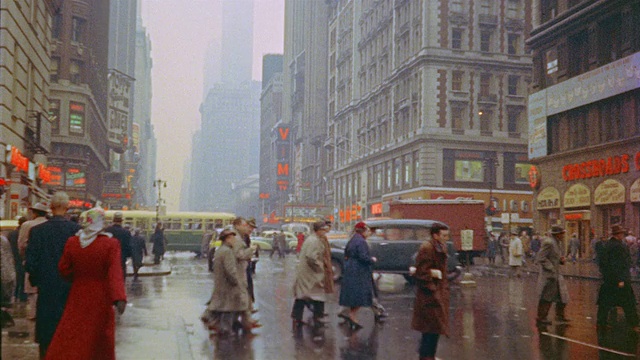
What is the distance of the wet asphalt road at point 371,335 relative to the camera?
10688 millimetres

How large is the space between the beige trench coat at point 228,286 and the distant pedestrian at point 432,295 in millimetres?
3960

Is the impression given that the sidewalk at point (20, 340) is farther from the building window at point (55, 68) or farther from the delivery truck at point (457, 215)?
the building window at point (55, 68)

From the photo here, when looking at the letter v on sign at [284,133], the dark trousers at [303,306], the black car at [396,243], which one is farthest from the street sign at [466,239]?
the letter v on sign at [284,133]

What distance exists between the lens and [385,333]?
13086 mm

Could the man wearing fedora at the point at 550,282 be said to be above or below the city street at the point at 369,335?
above

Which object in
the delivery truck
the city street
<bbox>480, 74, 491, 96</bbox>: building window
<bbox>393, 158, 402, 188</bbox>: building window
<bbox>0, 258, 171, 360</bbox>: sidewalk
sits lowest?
the city street

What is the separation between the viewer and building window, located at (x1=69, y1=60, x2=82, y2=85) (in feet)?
204

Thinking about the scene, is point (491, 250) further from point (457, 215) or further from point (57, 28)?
point (57, 28)

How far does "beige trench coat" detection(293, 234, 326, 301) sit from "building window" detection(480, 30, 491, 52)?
53.6 m

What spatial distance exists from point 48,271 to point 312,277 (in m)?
6.84

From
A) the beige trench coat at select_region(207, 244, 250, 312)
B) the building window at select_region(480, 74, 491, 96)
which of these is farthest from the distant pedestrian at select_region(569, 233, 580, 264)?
the beige trench coat at select_region(207, 244, 250, 312)

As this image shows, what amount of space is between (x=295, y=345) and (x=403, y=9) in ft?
200

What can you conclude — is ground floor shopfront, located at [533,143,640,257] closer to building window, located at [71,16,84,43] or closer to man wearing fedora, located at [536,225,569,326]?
man wearing fedora, located at [536,225,569,326]

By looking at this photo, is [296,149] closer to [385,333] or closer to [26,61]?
[26,61]
